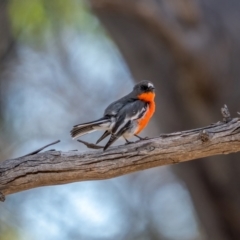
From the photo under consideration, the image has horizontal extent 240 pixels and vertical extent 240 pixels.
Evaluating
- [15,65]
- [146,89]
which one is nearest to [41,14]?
[15,65]

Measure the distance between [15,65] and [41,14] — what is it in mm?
1039

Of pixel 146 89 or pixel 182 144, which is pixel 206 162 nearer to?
pixel 146 89

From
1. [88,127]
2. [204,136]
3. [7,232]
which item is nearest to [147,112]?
[88,127]

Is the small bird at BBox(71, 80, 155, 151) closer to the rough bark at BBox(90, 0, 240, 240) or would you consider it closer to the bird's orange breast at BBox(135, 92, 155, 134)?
the bird's orange breast at BBox(135, 92, 155, 134)

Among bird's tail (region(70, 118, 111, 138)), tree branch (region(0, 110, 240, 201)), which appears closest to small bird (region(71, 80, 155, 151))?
bird's tail (region(70, 118, 111, 138))

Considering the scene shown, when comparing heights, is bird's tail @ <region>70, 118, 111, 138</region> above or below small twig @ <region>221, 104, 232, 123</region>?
above

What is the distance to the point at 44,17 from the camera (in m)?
11.3

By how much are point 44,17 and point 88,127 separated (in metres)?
6.57

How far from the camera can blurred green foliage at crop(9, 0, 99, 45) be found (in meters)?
10.5

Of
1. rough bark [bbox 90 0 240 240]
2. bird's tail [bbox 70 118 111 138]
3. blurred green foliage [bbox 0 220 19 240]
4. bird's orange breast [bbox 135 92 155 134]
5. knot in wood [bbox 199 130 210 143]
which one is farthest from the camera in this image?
blurred green foliage [bbox 0 220 19 240]

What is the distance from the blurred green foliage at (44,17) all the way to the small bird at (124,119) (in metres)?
5.10

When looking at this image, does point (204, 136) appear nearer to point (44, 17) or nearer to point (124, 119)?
point (124, 119)

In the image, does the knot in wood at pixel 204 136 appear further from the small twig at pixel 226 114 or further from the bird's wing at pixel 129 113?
the bird's wing at pixel 129 113

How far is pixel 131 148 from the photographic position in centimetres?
467
